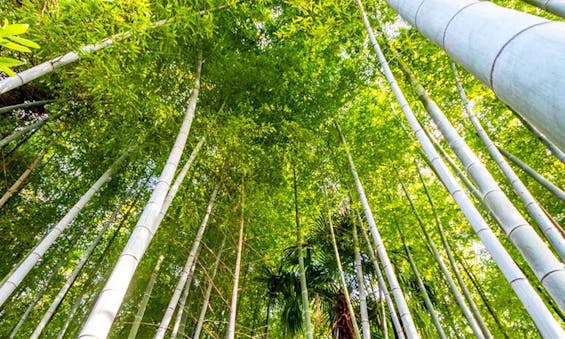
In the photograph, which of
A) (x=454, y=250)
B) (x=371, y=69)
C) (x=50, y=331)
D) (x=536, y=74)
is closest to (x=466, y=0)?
(x=536, y=74)

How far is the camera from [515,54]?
0.55m

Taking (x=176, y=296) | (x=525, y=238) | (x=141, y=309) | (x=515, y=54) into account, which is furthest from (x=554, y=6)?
(x=141, y=309)

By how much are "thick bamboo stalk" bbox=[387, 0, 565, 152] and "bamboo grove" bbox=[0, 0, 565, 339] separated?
353 mm

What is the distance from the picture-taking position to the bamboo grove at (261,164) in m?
2.23

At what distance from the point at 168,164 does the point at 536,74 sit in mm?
1743

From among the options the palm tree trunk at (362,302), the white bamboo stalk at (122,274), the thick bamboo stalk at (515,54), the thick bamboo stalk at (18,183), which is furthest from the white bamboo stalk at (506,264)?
the thick bamboo stalk at (18,183)

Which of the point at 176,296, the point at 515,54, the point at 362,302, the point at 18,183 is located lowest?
the point at 515,54

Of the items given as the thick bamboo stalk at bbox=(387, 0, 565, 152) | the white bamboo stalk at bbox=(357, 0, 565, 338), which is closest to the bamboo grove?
the white bamboo stalk at bbox=(357, 0, 565, 338)

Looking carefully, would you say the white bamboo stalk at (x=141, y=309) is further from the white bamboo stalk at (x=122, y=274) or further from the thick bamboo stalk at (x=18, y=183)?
the thick bamboo stalk at (x=18, y=183)

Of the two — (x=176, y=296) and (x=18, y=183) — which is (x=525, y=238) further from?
(x=18, y=183)

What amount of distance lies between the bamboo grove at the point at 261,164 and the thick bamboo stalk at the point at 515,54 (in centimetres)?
35

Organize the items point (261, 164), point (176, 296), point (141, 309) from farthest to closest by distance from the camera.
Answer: point (261, 164) → point (141, 309) → point (176, 296)

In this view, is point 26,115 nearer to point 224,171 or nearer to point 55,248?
point 55,248

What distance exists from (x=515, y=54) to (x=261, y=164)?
3443 millimetres
